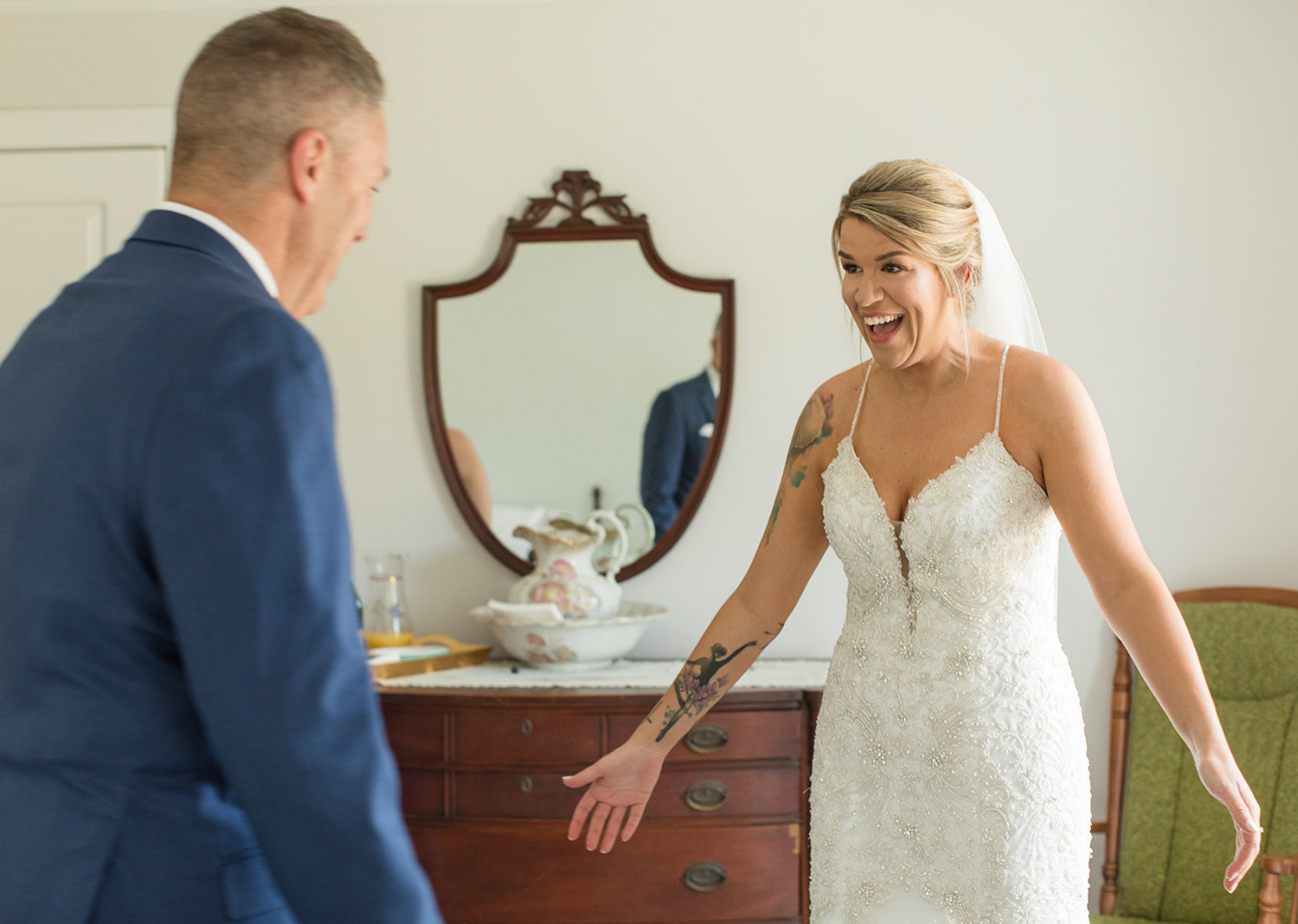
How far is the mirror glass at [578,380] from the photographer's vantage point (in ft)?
9.79

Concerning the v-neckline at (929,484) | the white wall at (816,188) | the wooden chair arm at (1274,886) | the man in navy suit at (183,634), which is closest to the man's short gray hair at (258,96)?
the man in navy suit at (183,634)

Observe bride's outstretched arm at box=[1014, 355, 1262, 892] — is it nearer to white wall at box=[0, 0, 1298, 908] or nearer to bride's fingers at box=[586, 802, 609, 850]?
bride's fingers at box=[586, 802, 609, 850]

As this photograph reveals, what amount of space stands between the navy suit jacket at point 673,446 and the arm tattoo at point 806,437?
1112mm

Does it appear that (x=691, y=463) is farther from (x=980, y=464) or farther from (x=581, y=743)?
(x=980, y=464)

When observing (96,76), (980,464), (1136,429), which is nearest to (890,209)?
(980,464)

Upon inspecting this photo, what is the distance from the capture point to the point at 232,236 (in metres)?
0.86

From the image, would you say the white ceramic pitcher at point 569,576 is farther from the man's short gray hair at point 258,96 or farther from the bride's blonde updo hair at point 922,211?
the man's short gray hair at point 258,96

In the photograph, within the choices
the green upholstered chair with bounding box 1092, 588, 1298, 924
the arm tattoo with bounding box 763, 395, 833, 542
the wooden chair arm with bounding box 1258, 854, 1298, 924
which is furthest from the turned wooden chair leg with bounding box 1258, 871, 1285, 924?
the arm tattoo with bounding box 763, 395, 833, 542

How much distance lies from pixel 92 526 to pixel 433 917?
0.37 m

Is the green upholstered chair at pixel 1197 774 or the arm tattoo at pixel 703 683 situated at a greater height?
the arm tattoo at pixel 703 683

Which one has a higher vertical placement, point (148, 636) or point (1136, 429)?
point (1136, 429)

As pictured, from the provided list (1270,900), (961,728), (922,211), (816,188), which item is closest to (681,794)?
(961,728)

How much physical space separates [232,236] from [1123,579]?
4.09 ft

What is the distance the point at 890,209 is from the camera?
5.20 ft
